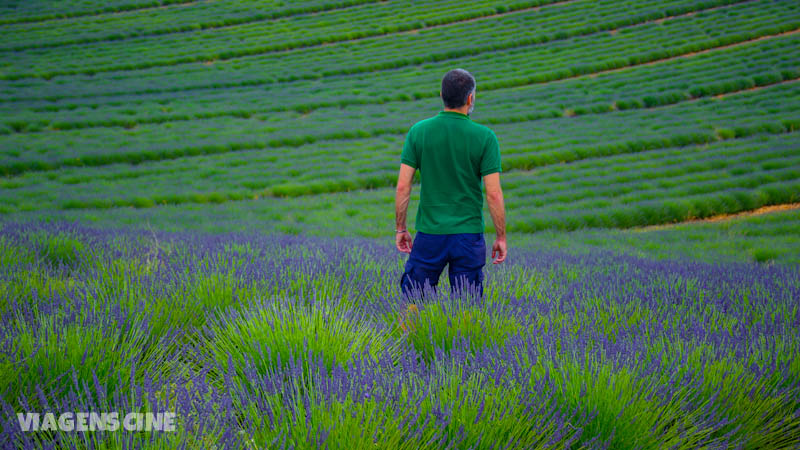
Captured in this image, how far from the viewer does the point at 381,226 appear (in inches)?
443

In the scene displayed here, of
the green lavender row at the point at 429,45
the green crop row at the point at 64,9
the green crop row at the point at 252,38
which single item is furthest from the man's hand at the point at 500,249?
the green crop row at the point at 64,9

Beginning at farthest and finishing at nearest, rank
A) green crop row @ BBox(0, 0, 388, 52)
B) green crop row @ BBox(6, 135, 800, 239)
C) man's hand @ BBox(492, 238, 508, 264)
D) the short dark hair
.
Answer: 1. green crop row @ BBox(0, 0, 388, 52)
2. green crop row @ BBox(6, 135, 800, 239)
3. man's hand @ BBox(492, 238, 508, 264)
4. the short dark hair

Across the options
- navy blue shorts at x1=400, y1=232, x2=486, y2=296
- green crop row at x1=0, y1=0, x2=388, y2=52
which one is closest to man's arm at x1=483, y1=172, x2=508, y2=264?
navy blue shorts at x1=400, y1=232, x2=486, y2=296

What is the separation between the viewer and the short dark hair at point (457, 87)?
3.72m

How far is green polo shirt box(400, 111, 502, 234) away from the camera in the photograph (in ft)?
12.4

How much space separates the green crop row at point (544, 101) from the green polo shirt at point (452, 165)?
1644cm

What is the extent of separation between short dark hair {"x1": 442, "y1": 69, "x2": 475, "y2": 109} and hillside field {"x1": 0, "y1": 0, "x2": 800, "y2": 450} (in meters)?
1.40

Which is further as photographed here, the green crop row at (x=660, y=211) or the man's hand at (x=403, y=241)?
the green crop row at (x=660, y=211)

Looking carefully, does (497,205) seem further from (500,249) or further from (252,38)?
(252,38)

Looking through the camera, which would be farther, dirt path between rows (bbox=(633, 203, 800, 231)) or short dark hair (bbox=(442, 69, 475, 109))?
dirt path between rows (bbox=(633, 203, 800, 231))

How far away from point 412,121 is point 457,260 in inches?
640

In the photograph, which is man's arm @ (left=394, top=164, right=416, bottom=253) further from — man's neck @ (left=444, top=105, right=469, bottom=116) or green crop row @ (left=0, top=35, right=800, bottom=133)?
green crop row @ (left=0, top=35, right=800, bottom=133)

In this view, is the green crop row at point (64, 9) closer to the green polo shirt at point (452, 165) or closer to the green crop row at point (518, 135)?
the green crop row at point (518, 135)

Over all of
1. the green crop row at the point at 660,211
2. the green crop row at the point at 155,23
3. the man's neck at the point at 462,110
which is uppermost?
the green crop row at the point at 155,23
